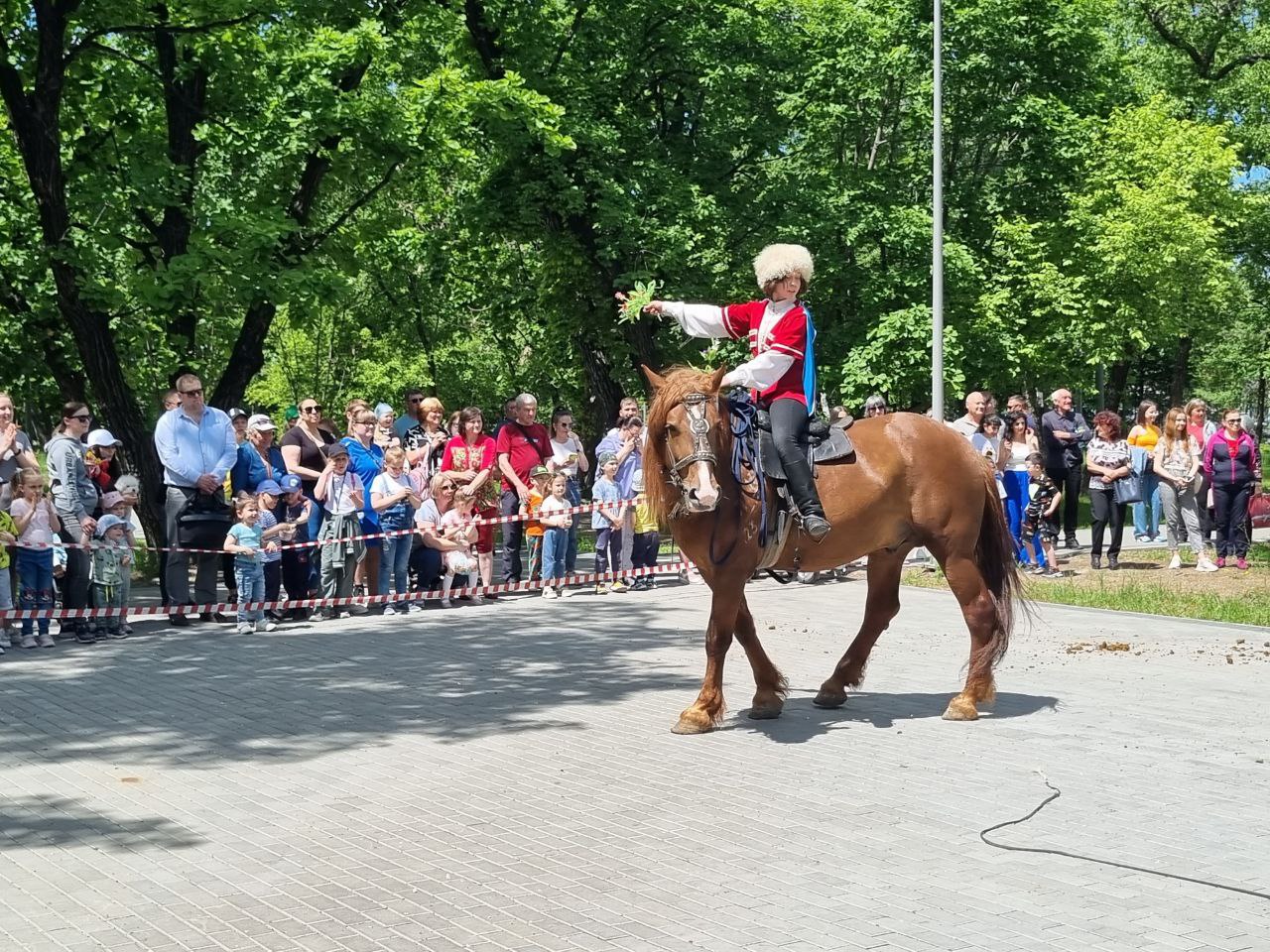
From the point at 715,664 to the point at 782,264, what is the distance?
2503mm

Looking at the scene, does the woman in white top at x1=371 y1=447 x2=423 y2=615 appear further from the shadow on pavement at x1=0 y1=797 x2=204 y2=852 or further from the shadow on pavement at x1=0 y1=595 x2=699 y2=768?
the shadow on pavement at x1=0 y1=797 x2=204 y2=852

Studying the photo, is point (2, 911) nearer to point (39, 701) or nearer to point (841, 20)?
point (39, 701)

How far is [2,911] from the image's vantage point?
5.84 m

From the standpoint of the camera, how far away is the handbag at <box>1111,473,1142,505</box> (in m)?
18.8

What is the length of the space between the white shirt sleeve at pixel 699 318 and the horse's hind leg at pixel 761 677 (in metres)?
1.73

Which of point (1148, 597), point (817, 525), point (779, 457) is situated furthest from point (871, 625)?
point (1148, 597)

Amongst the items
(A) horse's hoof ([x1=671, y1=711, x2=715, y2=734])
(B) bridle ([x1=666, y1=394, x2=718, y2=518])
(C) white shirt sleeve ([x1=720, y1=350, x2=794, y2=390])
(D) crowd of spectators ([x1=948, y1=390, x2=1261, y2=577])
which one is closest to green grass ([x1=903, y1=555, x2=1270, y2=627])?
(D) crowd of spectators ([x1=948, y1=390, x2=1261, y2=577])

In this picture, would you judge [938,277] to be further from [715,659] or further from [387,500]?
[715,659]


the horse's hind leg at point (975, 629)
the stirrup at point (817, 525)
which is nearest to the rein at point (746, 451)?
the stirrup at point (817, 525)

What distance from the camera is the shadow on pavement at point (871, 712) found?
9336 millimetres

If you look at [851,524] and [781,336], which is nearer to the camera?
[781,336]

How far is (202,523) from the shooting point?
14.7 metres

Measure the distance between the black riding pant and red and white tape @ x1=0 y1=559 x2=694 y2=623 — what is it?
609cm

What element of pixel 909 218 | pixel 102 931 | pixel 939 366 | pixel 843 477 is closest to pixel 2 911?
pixel 102 931
